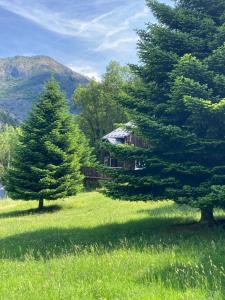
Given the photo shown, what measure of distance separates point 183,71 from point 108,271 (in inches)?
307

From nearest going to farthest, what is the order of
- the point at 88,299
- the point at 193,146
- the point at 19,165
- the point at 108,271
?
the point at 88,299 → the point at 108,271 → the point at 193,146 → the point at 19,165

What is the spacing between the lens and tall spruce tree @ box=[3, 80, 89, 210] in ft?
104

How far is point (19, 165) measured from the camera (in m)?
32.2

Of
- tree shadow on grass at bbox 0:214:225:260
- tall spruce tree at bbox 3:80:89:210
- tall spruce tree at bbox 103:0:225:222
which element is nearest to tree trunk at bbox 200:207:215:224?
tall spruce tree at bbox 103:0:225:222

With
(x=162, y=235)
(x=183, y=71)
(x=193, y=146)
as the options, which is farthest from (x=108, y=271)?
(x=183, y=71)

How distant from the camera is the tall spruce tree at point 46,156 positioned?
31.8 meters

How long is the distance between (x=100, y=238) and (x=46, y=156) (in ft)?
60.8

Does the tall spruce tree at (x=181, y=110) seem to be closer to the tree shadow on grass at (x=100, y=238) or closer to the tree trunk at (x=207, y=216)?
the tree trunk at (x=207, y=216)

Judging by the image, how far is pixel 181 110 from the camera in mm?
14117

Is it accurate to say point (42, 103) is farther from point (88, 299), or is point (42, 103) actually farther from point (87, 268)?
point (88, 299)

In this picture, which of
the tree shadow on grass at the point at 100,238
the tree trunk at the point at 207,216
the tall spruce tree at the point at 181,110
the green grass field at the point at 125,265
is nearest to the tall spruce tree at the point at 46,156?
the tree shadow on grass at the point at 100,238

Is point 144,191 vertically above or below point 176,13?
below

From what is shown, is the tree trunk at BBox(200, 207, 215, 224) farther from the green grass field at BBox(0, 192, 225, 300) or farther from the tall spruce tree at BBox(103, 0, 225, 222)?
the green grass field at BBox(0, 192, 225, 300)

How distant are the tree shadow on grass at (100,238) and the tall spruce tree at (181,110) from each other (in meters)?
1.32
